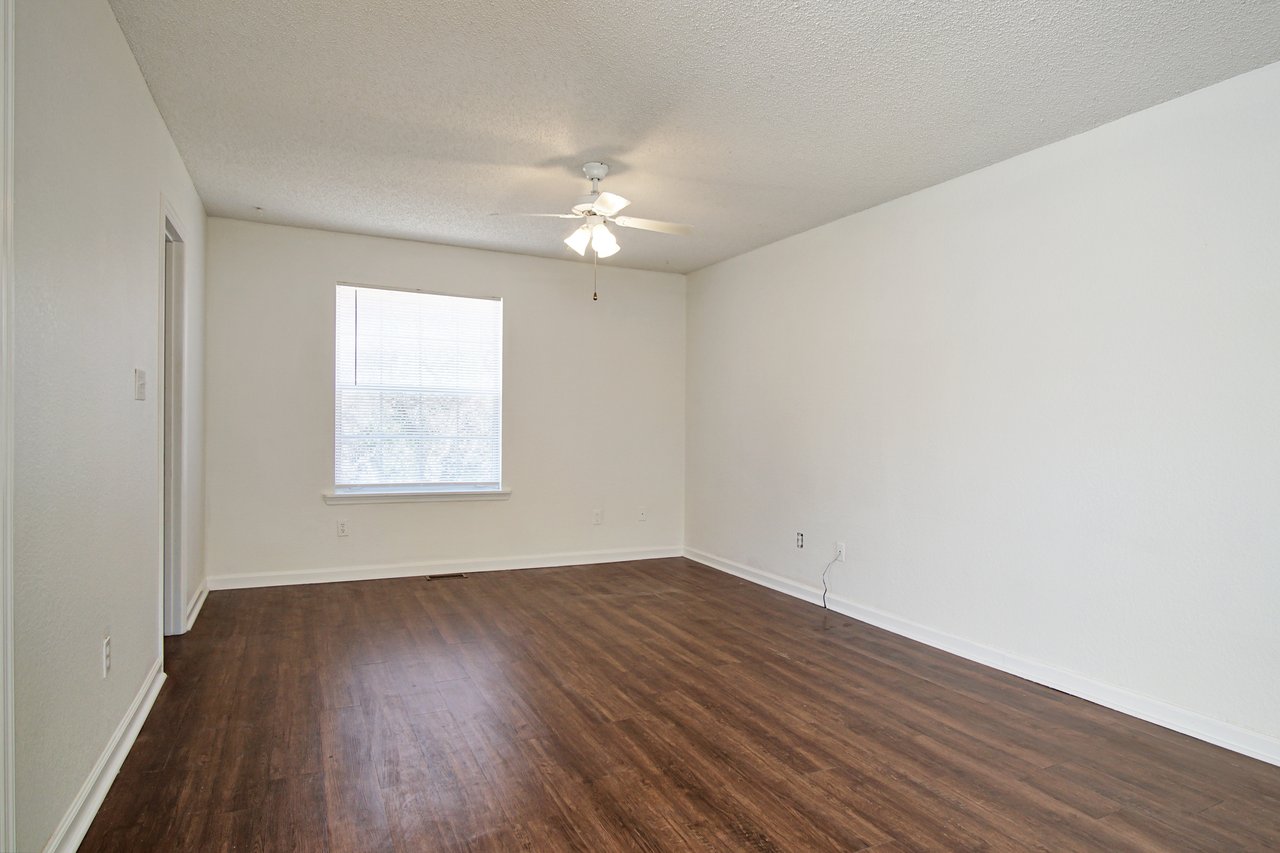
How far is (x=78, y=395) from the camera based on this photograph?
6.48 ft

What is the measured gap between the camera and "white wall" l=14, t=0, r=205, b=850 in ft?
5.29

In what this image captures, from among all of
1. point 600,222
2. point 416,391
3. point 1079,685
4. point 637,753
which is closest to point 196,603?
point 416,391

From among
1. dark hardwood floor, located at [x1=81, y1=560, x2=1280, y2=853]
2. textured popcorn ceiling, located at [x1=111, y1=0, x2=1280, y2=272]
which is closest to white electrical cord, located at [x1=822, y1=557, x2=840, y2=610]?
dark hardwood floor, located at [x1=81, y1=560, x2=1280, y2=853]

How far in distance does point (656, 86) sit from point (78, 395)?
222 cm

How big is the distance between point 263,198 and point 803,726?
165 inches

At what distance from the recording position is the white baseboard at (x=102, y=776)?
1826mm

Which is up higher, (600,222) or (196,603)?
(600,222)

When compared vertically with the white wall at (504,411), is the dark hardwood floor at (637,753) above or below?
below

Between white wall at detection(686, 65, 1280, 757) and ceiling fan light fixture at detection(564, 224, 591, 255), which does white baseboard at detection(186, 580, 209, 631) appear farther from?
white wall at detection(686, 65, 1280, 757)

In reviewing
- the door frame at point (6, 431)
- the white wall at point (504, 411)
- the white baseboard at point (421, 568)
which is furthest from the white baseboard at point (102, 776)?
the white wall at point (504, 411)

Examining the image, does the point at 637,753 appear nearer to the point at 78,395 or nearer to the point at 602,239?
the point at 78,395

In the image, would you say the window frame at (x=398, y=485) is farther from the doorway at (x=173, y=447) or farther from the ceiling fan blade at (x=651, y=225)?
the ceiling fan blade at (x=651, y=225)

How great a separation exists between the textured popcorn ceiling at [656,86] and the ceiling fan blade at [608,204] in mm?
273

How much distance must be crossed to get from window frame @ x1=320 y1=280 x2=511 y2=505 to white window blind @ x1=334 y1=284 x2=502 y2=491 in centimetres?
1
